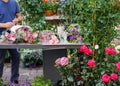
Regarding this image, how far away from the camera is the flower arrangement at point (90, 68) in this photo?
402cm

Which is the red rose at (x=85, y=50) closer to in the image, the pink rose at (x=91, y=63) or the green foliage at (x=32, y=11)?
the pink rose at (x=91, y=63)

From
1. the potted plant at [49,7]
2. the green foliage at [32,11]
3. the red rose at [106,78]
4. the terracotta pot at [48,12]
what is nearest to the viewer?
the red rose at [106,78]

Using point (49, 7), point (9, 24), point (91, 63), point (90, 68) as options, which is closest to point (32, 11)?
point (49, 7)

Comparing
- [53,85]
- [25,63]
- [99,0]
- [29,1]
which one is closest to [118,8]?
[99,0]

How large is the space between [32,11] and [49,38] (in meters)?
2.17

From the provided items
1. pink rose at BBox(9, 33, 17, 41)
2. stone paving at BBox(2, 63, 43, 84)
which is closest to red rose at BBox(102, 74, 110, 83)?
pink rose at BBox(9, 33, 17, 41)

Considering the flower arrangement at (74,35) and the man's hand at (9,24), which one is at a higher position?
the man's hand at (9,24)

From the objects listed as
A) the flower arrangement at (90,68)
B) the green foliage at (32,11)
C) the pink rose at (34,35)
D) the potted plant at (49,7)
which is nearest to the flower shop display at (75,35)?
the flower arrangement at (90,68)

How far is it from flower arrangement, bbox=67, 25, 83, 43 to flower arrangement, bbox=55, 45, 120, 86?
169 millimetres

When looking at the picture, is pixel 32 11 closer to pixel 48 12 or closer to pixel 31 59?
pixel 48 12

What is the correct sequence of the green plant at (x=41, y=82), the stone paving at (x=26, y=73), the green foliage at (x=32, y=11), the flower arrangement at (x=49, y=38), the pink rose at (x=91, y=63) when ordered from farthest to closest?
the green foliage at (x=32, y=11), the stone paving at (x=26, y=73), the green plant at (x=41, y=82), the flower arrangement at (x=49, y=38), the pink rose at (x=91, y=63)

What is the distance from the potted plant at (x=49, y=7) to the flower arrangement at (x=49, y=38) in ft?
6.95

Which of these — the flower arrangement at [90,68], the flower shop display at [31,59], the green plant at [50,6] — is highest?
the green plant at [50,6]

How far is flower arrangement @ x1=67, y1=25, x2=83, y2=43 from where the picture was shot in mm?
4359
